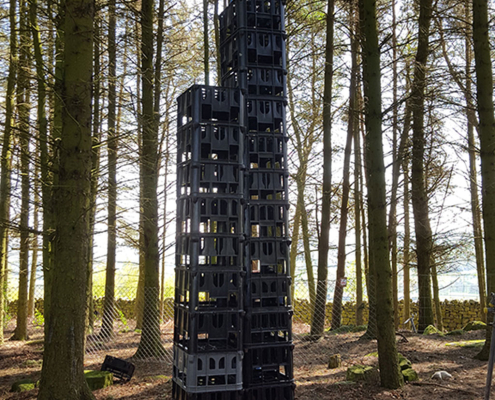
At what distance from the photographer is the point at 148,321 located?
962 cm

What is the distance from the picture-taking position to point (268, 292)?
620 cm

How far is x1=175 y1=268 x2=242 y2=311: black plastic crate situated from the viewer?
5.77 meters

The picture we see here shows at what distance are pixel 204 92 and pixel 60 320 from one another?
3.28m

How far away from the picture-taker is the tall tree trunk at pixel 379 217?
7098 mm

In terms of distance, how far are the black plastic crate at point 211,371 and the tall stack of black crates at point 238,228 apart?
1 cm

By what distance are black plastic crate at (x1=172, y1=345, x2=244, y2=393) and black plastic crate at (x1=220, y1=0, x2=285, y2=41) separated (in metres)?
4.33

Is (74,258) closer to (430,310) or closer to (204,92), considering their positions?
(204,92)

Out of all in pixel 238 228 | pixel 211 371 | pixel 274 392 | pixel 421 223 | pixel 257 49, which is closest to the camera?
pixel 211 371

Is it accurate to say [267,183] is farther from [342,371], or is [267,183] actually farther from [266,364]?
[342,371]

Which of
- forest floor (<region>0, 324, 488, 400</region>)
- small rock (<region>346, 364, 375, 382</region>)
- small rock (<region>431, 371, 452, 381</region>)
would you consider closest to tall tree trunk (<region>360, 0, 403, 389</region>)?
small rock (<region>346, 364, 375, 382</region>)

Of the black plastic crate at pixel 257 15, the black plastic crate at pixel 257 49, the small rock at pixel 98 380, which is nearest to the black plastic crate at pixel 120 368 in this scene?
the small rock at pixel 98 380

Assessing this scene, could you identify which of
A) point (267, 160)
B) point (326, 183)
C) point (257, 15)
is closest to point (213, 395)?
point (267, 160)

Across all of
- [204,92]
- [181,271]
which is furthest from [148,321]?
[204,92]

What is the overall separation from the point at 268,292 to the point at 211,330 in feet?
2.92
